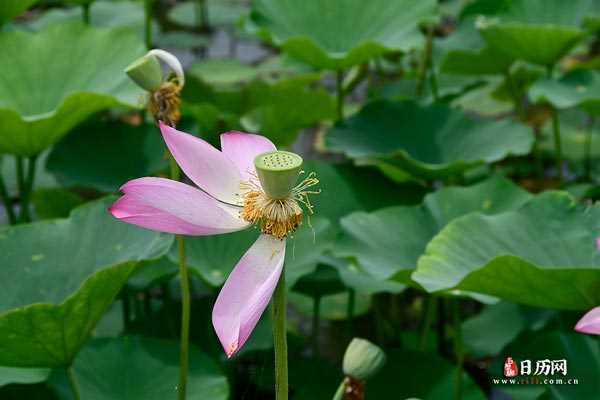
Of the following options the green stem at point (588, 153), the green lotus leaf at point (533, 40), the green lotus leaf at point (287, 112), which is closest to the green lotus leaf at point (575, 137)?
the green stem at point (588, 153)

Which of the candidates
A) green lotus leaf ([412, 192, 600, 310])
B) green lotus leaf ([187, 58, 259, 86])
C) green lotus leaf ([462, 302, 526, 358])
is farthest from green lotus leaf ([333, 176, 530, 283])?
green lotus leaf ([187, 58, 259, 86])

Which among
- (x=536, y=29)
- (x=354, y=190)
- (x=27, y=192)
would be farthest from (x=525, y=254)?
(x=27, y=192)

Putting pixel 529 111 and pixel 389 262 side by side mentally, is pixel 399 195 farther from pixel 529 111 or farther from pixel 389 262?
pixel 529 111

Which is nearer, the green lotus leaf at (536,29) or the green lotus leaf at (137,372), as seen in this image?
the green lotus leaf at (137,372)

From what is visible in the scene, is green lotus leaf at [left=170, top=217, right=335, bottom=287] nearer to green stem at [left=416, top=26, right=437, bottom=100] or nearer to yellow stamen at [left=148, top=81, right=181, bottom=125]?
yellow stamen at [left=148, top=81, right=181, bottom=125]

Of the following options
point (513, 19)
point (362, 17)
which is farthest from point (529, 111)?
point (362, 17)

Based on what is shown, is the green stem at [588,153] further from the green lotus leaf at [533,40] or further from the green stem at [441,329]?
the green stem at [441,329]
